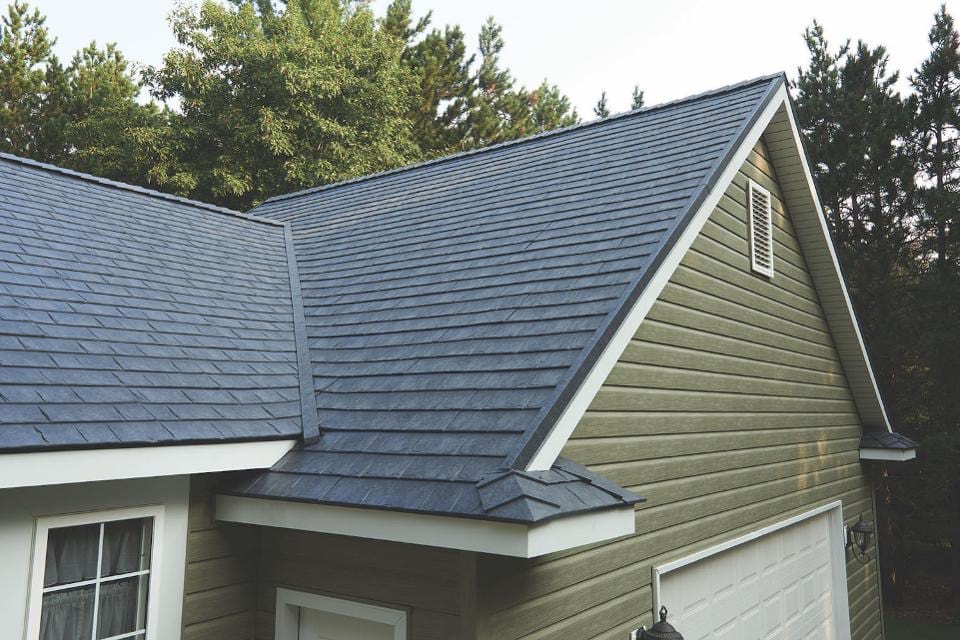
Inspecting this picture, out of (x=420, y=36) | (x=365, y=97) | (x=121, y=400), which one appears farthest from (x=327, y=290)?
(x=420, y=36)

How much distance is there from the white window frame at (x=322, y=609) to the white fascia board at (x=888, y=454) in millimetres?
7888

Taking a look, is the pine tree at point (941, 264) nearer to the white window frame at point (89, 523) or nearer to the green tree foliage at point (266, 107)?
the green tree foliage at point (266, 107)

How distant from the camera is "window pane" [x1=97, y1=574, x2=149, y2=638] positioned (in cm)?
377

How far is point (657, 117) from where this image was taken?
7.22 meters

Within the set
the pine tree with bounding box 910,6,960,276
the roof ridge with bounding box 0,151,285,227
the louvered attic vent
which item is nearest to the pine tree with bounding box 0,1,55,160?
the roof ridge with bounding box 0,151,285,227

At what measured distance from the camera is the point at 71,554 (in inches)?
144

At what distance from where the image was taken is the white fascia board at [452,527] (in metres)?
2.95

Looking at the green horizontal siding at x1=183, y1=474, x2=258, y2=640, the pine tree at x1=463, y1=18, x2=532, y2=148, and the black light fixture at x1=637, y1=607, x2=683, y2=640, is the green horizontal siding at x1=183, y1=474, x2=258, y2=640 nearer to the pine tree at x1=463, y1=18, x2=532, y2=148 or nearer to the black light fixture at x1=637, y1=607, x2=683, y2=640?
the black light fixture at x1=637, y1=607, x2=683, y2=640

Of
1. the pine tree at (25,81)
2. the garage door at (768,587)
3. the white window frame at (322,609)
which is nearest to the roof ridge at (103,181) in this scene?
the white window frame at (322,609)

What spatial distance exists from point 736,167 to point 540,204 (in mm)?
1741

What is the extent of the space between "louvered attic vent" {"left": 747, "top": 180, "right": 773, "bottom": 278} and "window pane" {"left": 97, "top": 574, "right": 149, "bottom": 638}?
18.9 feet

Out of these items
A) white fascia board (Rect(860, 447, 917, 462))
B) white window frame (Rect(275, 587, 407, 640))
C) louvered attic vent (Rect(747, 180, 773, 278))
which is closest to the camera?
white window frame (Rect(275, 587, 407, 640))

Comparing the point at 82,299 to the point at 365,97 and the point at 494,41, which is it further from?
the point at 494,41

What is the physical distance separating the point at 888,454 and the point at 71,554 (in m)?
9.39
